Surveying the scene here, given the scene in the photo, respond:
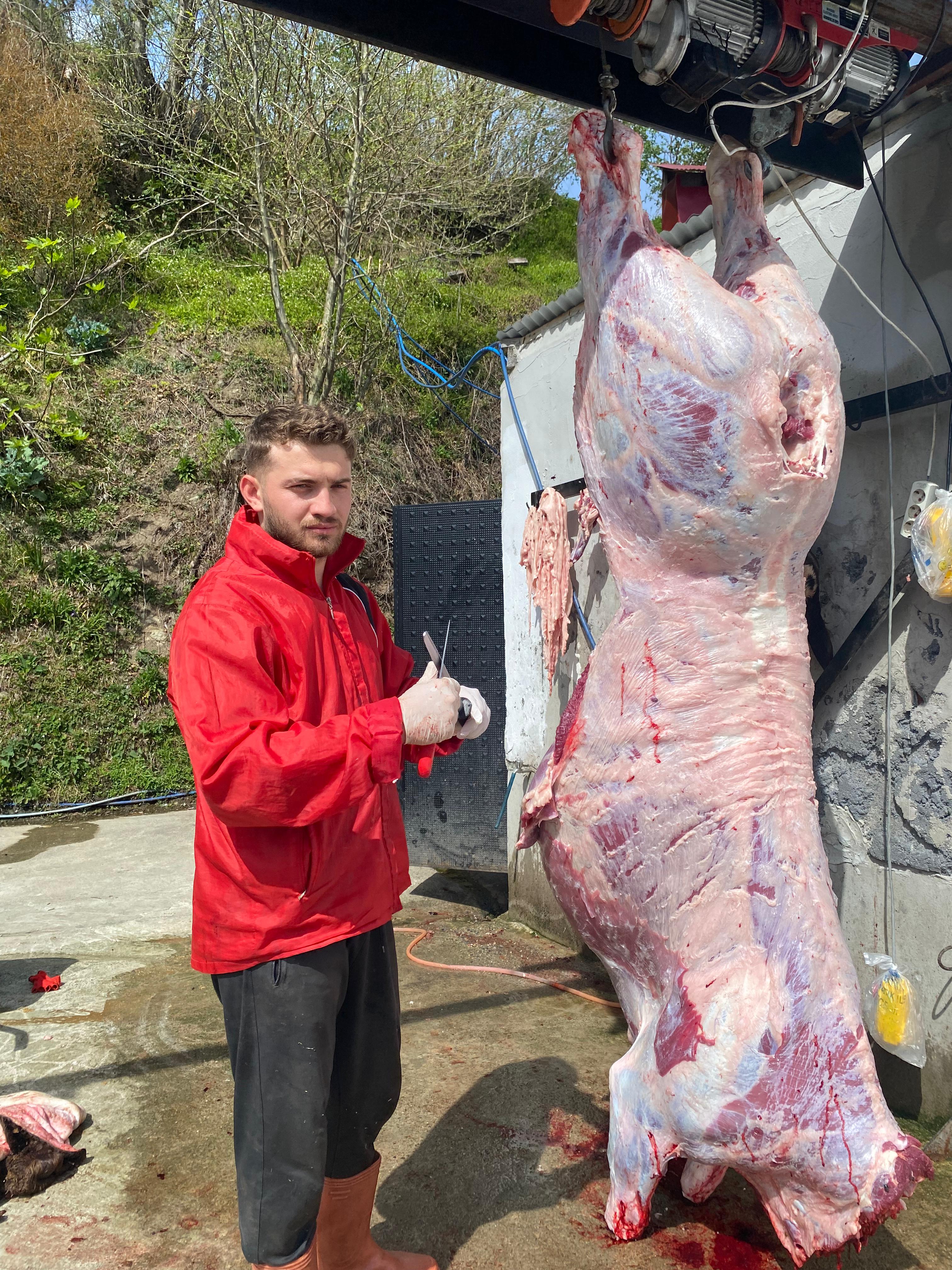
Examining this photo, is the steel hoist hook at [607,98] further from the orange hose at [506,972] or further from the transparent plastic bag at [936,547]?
the orange hose at [506,972]

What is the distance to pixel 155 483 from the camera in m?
9.21

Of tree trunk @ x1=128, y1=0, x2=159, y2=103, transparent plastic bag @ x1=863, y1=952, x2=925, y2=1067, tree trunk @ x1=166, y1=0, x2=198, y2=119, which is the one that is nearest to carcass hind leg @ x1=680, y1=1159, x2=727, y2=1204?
transparent plastic bag @ x1=863, y1=952, x2=925, y2=1067

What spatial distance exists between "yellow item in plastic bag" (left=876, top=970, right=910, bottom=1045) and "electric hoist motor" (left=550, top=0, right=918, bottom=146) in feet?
7.17

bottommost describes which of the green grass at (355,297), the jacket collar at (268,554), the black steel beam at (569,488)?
the jacket collar at (268,554)

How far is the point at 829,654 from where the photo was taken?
2.87 meters

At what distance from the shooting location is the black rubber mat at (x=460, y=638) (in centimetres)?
566

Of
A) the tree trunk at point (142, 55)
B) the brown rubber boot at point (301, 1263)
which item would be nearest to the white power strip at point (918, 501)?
the brown rubber boot at point (301, 1263)

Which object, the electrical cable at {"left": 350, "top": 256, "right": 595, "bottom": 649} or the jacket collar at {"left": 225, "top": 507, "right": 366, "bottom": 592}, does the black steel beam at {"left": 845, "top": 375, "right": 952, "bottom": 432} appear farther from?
the electrical cable at {"left": 350, "top": 256, "right": 595, "bottom": 649}

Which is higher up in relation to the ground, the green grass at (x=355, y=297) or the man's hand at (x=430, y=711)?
the green grass at (x=355, y=297)

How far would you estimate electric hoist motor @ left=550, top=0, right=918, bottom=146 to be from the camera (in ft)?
6.15

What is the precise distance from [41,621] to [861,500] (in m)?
7.64

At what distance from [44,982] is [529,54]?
4.06 meters

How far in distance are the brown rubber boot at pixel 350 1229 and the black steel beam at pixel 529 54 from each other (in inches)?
105

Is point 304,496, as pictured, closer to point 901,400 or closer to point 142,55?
point 901,400
